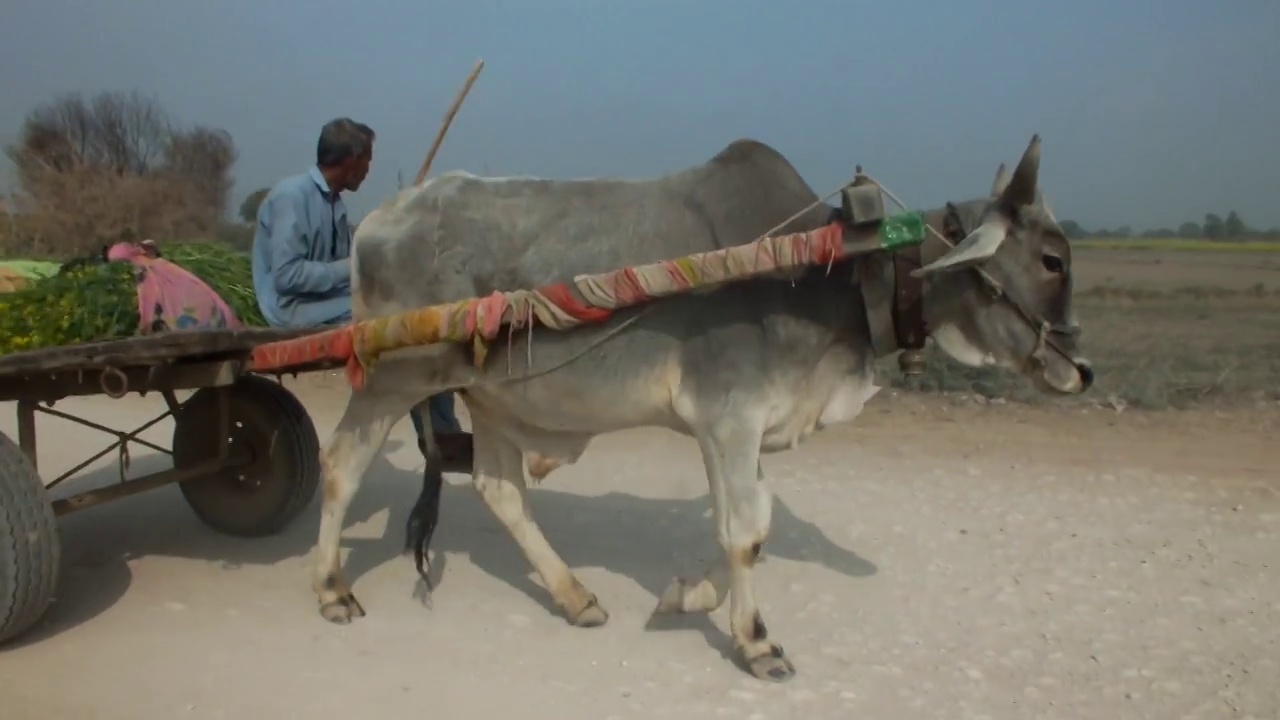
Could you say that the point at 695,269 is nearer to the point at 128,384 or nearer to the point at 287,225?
the point at 287,225

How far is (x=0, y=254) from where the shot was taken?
798cm

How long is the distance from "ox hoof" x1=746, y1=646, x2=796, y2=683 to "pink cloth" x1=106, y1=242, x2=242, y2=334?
2.60m

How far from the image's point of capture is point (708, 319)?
4.25 m

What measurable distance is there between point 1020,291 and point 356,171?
2.92 m

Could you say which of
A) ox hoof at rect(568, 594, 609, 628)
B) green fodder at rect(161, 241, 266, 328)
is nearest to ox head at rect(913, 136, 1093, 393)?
ox hoof at rect(568, 594, 609, 628)

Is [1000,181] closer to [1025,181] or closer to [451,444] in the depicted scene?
[1025,181]

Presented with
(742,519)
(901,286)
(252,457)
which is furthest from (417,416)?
(901,286)

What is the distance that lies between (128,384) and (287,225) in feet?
3.07

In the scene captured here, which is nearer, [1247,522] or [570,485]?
[1247,522]

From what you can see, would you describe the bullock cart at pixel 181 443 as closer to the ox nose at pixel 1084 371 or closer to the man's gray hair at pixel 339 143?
the man's gray hair at pixel 339 143

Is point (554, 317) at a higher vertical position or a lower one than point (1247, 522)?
higher

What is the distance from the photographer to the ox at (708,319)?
13.7 feet

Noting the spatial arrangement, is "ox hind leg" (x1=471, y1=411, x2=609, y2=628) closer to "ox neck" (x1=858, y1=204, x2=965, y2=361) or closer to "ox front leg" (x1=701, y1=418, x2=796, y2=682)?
"ox front leg" (x1=701, y1=418, x2=796, y2=682)

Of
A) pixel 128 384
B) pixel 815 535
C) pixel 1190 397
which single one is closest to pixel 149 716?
pixel 128 384
